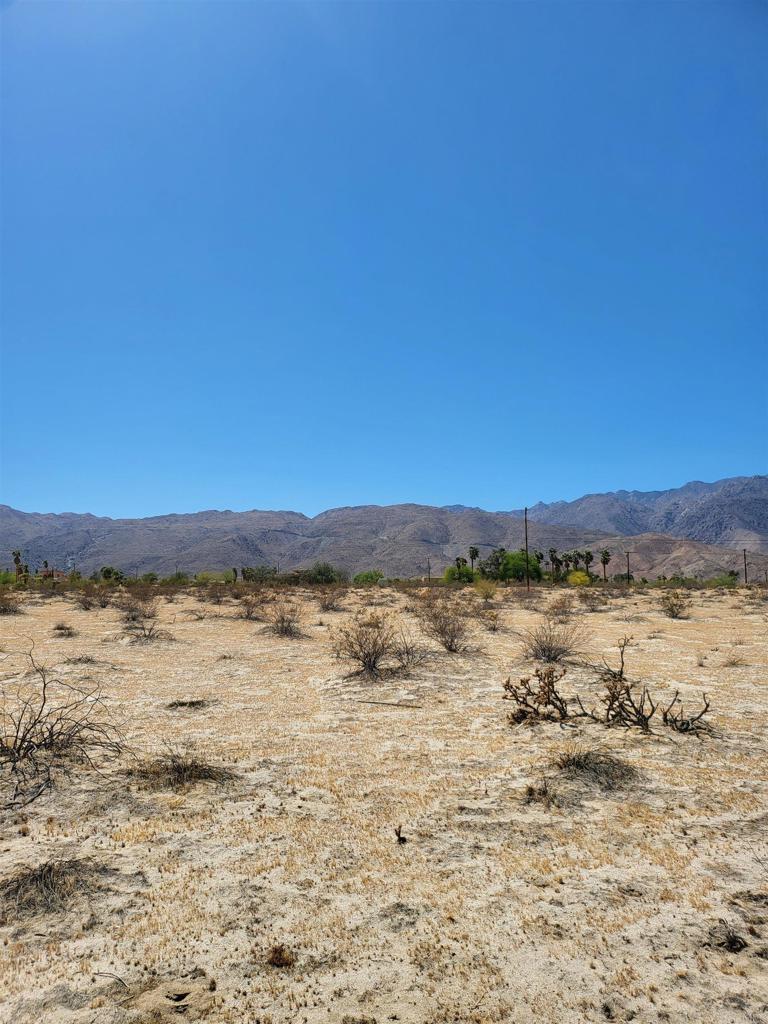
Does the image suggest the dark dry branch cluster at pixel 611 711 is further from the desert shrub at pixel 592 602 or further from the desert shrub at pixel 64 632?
the desert shrub at pixel 592 602

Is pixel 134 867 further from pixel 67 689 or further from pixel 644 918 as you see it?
pixel 67 689

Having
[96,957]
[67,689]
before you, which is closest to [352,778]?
[96,957]

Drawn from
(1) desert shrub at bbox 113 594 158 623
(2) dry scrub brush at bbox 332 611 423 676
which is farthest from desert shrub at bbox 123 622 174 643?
(2) dry scrub brush at bbox 332 611 423 676

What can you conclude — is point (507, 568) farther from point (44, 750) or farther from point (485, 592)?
point (44, 750)

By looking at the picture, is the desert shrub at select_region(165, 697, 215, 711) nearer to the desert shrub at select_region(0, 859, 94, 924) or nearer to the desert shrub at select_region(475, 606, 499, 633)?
the desert shrub at select_region(0, 859, 94, 924)

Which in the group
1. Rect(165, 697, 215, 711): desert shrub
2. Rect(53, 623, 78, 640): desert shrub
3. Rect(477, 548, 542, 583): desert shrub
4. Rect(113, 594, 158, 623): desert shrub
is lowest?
Rect(165, 697, 215, 711): desert shrub

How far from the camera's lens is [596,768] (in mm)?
5066

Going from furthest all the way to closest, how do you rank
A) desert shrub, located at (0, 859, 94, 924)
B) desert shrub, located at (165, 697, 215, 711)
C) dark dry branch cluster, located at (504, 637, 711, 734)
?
desert shrub, located at (165, 697, 215, 711) < dark dry branch cluster, located at (504, 637, 711, 734) < desert shrub, located at (0, 859, 94, 924)

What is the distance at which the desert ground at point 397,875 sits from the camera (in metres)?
2.58

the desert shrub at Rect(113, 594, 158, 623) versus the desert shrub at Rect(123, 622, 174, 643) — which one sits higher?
the desert shrub at Rect(113, 594, 158, 623)

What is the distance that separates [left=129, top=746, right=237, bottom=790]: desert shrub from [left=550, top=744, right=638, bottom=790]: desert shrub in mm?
3010

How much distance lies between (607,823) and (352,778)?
2147 mm

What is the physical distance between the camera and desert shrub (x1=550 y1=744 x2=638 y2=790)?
4.90m

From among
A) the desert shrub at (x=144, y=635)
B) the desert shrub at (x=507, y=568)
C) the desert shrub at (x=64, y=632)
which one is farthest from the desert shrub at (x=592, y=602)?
the desert shrub at (x=507, y=568)
